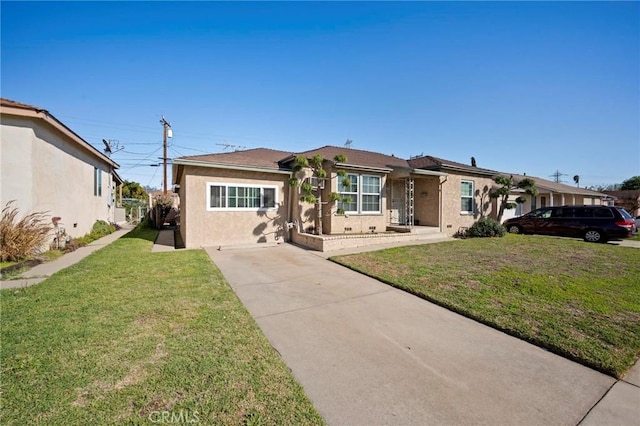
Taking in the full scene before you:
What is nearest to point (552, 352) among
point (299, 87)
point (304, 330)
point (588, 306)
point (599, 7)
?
point (588, 306)

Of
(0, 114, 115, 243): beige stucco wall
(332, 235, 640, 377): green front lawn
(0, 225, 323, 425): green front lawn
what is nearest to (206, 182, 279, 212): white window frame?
(332, 235, 640, 377): green front lawn

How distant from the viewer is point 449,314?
14.9 ft

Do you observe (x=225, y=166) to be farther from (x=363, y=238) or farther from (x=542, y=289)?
(x=542, y=289)

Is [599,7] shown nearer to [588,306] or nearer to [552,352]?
[588,306]

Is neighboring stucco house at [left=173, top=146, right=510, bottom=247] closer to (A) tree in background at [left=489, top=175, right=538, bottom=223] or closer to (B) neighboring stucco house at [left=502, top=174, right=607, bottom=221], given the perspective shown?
(A) tree in background at [left=489, top=175, right=538, bottom=223]

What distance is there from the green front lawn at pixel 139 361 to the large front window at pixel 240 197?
5867 mm

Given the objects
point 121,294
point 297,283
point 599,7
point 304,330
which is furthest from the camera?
point 599,7

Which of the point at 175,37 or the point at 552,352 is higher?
the point at 175,37

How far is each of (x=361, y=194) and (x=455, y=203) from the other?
253 inches

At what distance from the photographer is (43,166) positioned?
921 centimetres

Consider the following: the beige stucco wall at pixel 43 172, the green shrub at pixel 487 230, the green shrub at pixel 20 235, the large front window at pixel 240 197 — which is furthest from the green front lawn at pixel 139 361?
the green shrub at pixel 487 230

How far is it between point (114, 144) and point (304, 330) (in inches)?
1356

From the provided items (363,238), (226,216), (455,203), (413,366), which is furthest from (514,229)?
(413,366)

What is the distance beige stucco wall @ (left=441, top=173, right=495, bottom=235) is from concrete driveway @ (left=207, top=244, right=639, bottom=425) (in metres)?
11.2
